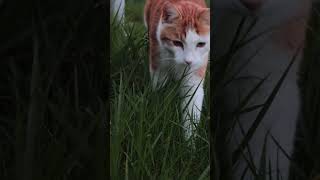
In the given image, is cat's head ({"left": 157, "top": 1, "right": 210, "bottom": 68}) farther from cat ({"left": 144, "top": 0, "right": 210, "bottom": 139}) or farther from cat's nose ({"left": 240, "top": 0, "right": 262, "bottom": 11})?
cat's nose ({"left": 240, "top": 0, "right": 262, "bottom": 11})

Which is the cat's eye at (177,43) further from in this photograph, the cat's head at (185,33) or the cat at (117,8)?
the cat at (117,8)

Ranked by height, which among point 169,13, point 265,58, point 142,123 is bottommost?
point 142,123

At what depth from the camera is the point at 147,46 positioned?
4.80 feet

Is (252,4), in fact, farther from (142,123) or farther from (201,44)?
(142,123)

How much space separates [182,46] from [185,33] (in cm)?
3

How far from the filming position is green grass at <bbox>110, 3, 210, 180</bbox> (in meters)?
1.37

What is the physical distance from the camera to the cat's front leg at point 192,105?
4.70 feet

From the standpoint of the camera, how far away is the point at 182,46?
146cm

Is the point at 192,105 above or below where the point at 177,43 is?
below
